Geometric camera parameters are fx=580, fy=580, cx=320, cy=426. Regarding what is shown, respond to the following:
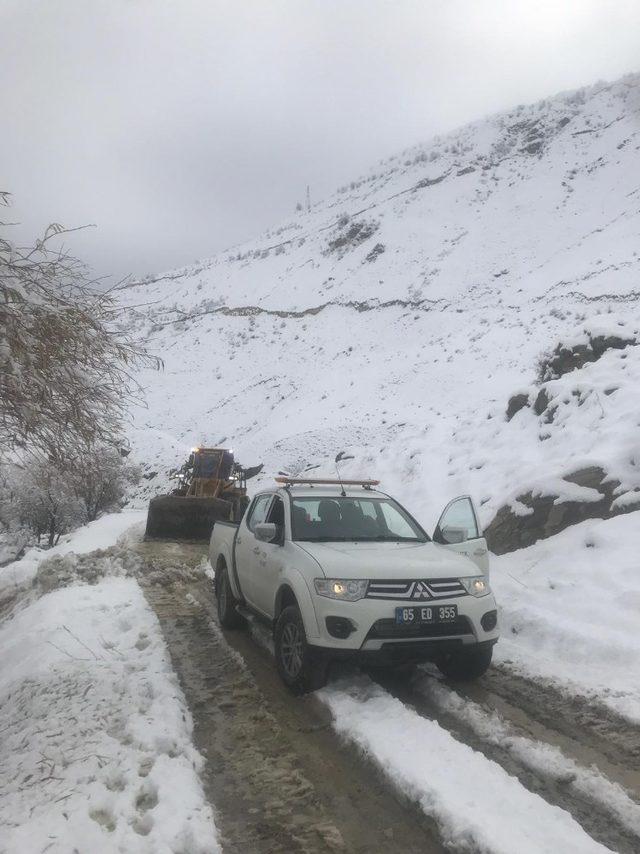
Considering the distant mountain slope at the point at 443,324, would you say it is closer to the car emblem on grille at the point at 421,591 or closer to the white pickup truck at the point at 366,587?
the white pickup truck at the point at 366,587

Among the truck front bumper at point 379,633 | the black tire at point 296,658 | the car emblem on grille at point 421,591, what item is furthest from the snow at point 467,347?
the black tire at point 296,658

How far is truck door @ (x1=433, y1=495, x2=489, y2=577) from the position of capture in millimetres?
5645

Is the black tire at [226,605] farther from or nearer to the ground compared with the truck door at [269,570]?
nearer to the ground

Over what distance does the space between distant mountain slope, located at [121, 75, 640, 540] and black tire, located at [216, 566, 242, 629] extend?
3.73m

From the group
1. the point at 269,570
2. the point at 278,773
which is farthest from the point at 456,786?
the point at 269,570

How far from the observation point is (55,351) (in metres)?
3.91

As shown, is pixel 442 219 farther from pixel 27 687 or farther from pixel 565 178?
pixel 27 687

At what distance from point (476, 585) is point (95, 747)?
10.2ft

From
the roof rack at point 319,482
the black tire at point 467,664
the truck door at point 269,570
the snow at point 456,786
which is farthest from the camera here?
the roof rack at point 319,482

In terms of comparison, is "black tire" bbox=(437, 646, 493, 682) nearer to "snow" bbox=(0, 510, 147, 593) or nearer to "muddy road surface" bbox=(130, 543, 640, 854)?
"muddy road surface" bbox=(130, 543, 640, 854)

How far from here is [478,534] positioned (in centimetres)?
597

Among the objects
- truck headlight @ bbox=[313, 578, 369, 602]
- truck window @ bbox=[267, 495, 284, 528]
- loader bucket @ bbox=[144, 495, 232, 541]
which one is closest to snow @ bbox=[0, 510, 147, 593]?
loader bucket @ bbox=[144, 495, 232, 541]

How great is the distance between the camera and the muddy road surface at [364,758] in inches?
119

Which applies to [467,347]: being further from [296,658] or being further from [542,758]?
[542,758]
